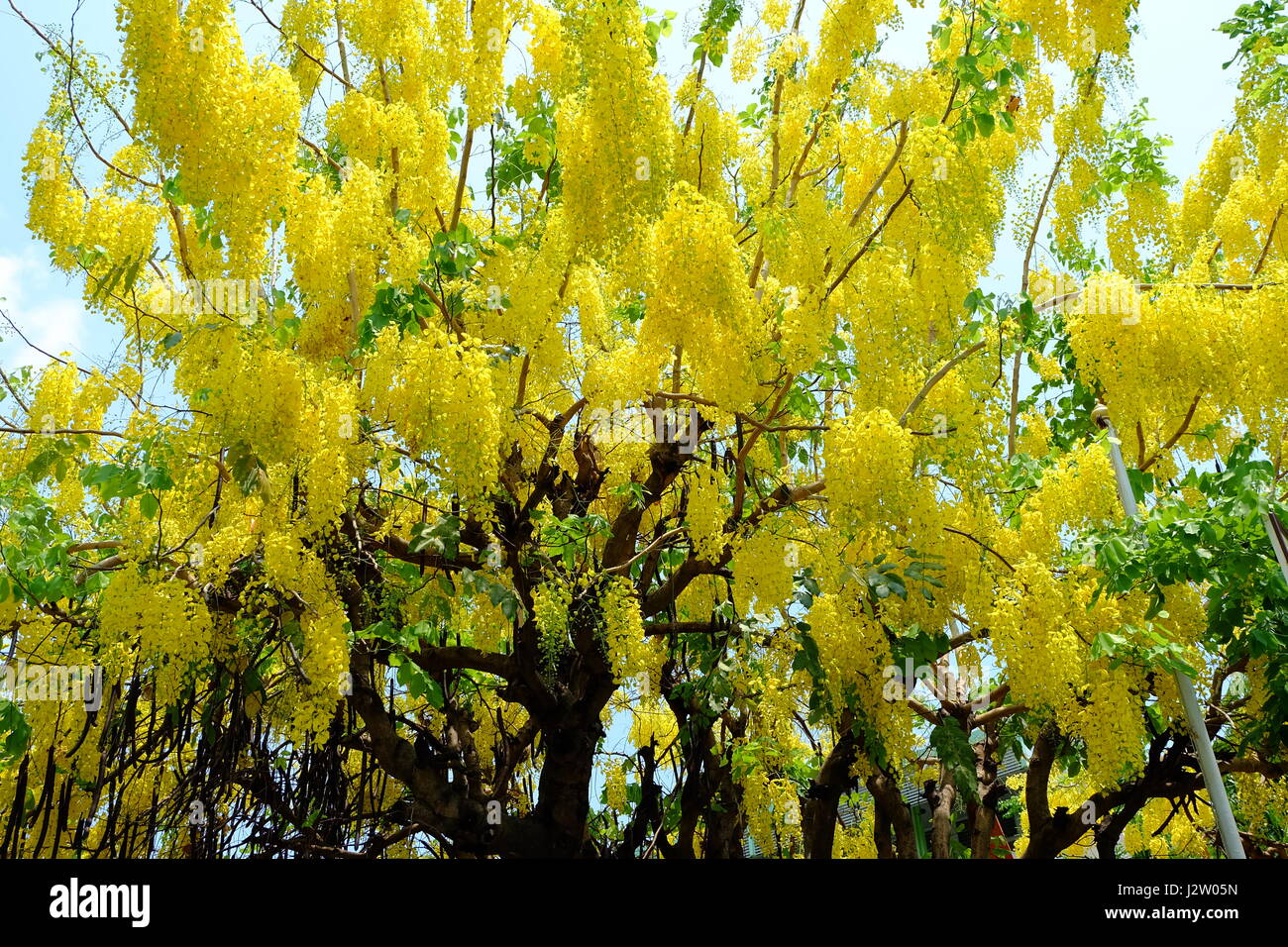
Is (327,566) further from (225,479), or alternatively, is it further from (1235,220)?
(1235,220)

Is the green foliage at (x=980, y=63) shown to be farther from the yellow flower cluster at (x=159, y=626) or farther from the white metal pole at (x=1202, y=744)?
the yellow flower cluster at (x=159, y=626)

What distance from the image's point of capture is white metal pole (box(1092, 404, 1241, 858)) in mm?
4074

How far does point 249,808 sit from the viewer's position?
4.06 metres

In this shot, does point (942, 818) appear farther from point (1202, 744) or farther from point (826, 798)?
point (1202, 744)

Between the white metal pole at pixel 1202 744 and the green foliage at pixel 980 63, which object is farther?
the white metal pole at pixel 1202 744

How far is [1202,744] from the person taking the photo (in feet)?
13.8

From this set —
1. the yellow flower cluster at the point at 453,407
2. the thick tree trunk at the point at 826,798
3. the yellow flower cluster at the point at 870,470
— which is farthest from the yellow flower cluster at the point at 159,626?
the thick tree trunk at the point at 826,798

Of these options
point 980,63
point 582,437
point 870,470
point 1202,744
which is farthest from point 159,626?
point 1202,744

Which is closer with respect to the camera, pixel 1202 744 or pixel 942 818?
pixel 1202 744

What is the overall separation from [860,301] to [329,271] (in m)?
1.96

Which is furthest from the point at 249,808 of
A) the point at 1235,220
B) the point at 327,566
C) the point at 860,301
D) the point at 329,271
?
the point at 1235,220

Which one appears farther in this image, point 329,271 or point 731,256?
point 329,271

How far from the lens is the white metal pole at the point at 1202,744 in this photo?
4.07m
